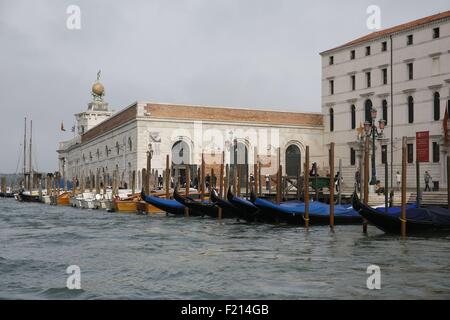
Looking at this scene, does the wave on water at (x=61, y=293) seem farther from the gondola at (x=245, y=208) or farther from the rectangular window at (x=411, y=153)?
the rectangular window at (x=411, y=153)

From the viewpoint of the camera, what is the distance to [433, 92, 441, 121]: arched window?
92.1ft

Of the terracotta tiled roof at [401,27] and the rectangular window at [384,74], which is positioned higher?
the terracotta tiled roof at [401,27]

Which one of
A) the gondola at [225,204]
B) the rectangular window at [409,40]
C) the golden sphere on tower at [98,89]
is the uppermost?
the golden sphere on tower at [98,89]

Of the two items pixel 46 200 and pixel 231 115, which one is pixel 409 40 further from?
pixel 46 200

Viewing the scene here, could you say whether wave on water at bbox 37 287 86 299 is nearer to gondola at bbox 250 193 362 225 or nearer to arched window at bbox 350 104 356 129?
gondola at bbox 250 193 362 225

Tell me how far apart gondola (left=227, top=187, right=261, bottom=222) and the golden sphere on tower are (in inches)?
1532

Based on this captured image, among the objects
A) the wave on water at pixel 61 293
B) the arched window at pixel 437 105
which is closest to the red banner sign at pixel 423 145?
the arched window at pixel 437 105

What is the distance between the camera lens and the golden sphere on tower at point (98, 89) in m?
54.5

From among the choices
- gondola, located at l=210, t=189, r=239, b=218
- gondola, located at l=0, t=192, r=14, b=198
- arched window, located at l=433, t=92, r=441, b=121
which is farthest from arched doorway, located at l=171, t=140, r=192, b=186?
gondola, located at l=0, t=192, r=14, b=198

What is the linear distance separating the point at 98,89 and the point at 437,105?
33244 millimetres

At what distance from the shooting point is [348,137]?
3284 centimetres

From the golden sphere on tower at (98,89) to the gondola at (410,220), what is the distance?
4390cm

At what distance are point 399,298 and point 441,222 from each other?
683cm
